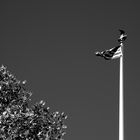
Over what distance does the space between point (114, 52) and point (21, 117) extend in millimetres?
11892

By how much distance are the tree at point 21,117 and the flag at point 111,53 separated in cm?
1075

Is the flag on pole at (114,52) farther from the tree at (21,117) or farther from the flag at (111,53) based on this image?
the tree at (21,117)

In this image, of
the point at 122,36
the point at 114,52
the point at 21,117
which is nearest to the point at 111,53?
the point at 114,52

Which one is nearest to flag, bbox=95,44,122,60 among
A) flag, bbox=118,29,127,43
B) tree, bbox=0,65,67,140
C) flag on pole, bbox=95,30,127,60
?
flag on pole, bbox=95,30,127,60

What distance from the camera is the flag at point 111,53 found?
25531mm

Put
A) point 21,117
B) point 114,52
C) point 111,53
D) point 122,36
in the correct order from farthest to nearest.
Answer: point 21,117
point 111,53
point 114,52
point 122,36

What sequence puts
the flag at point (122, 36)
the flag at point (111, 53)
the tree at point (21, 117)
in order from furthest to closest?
the tree at point (21, 117), the flag at point (111, 53), the flag at point (122, 36)

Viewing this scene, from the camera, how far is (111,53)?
26078 mm

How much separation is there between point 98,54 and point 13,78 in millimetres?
13090

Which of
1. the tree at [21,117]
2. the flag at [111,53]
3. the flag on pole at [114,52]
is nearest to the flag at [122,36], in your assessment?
the flag on pole at [114,52]

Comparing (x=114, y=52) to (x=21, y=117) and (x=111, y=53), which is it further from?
(x=21, y=117)

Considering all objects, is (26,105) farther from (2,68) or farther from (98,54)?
(98,54)

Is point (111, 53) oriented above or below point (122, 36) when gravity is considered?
below

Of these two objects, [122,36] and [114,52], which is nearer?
[122,36]
